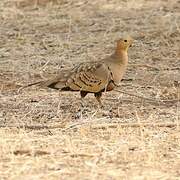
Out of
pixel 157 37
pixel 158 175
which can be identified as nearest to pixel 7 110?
pixel 158 175

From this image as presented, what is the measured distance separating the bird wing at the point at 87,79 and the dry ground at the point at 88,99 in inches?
12.4

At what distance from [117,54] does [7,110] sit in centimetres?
139

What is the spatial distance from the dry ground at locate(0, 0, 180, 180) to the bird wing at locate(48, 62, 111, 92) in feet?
1.04

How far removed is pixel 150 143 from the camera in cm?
709

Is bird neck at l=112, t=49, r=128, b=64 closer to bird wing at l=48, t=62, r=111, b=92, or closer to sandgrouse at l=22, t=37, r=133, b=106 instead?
sandgrouse at l=22, t=37, r=133, b=106

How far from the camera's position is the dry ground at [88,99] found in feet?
21.3

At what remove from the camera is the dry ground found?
6.50 meters

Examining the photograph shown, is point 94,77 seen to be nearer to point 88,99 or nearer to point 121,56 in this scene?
point 121,56

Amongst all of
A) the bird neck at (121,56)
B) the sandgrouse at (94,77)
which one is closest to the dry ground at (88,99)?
the sandgrouse at (94,77)

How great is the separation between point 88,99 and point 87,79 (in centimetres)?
115

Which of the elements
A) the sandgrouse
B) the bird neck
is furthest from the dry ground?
the bird neck

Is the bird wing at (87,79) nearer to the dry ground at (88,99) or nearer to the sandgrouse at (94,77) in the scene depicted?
the sandgrouse at (94,77)

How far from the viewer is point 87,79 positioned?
840 cm

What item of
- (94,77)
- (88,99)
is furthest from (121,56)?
(88,99)
